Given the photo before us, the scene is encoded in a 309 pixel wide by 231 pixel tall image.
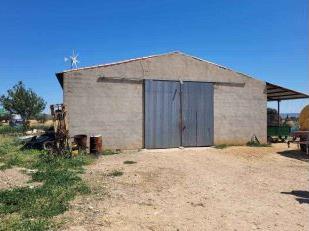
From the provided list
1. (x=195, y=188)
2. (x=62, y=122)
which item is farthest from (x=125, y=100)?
(x=195, y=188)

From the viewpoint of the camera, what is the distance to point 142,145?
18.7 metres

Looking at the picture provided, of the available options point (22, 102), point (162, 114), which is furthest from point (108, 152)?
point (22, 102)

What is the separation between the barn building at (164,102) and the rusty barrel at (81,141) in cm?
61

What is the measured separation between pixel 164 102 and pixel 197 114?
2081 mm

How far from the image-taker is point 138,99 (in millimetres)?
18641

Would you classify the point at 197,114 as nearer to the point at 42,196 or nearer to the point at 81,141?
the point at 81,141

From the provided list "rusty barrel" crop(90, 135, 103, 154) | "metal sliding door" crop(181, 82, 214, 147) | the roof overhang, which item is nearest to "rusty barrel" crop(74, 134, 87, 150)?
"rusty barrel" crop(90, 135, 103, 154)

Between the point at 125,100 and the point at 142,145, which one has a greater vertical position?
the point at 125,100

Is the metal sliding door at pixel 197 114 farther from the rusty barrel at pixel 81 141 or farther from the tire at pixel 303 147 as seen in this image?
the rusty barrel at pixel 81 141

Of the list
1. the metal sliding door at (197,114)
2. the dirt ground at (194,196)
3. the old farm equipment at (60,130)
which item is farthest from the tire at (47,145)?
the metal sliding door at (197,114)

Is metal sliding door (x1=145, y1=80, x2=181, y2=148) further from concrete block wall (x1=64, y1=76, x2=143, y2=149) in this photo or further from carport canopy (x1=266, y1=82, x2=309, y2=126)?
carport canopy (x1=266, y1=82, x2=309, y2=126)

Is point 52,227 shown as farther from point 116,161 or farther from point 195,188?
point 116,161

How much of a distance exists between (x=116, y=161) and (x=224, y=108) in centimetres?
835

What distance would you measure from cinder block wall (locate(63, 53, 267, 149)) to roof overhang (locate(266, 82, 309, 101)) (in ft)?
3.59
